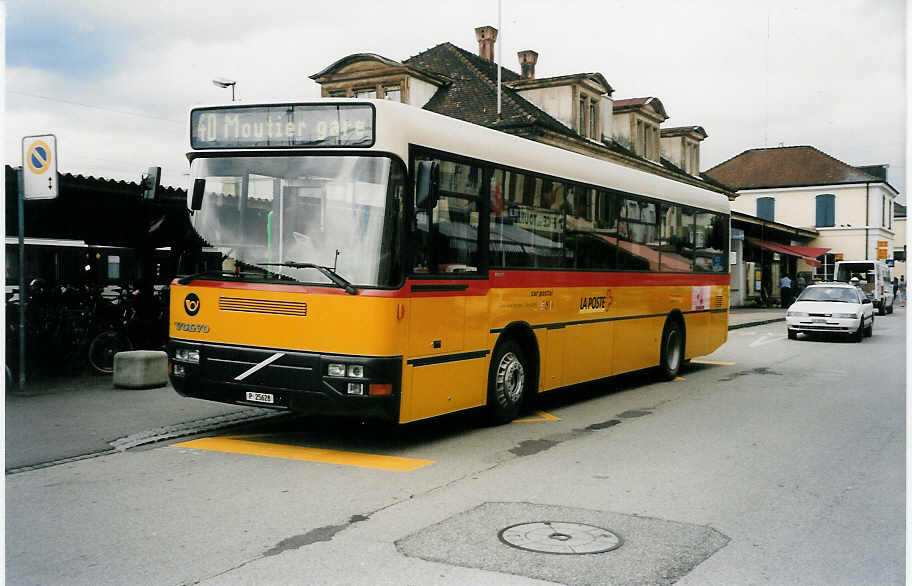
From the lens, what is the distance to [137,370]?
12.0 meters

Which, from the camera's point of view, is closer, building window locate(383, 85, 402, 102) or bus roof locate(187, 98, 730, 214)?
bus roof locate(187, 98, 730, 214)

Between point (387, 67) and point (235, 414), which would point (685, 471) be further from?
point (387, 67)

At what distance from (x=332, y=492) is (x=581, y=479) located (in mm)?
1993

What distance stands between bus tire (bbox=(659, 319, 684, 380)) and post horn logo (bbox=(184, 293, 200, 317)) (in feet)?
26.2

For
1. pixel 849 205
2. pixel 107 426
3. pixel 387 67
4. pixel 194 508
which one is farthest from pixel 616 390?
pixel 849 205

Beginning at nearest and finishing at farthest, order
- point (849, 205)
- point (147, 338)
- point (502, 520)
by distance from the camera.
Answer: point (502, 520), point (147, 338), point (849, 205)

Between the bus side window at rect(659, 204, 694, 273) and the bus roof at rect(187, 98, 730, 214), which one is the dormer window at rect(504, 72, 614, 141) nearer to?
the bus side window at rect(659, 204, 694, 273)

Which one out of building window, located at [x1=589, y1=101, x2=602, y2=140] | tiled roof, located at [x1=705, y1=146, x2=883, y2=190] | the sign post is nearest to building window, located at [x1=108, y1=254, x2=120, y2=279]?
the sign post

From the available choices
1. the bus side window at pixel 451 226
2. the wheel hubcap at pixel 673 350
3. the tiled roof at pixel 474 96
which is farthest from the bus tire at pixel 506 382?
the tiled roof at pixel 474 96

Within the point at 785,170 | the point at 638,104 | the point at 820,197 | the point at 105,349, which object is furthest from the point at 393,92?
the point at 785,170

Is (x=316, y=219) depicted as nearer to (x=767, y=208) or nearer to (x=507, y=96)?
(x=507, y=96)

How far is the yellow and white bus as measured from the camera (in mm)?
7785

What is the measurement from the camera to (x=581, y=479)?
7.21 m

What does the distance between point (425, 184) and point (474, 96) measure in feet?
91.6
